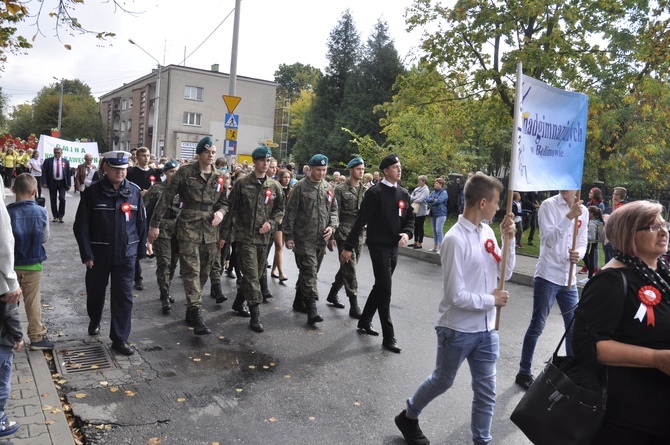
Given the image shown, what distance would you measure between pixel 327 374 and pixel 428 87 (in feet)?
61.0

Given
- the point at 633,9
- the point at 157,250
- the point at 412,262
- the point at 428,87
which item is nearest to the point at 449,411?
the point at 157,250

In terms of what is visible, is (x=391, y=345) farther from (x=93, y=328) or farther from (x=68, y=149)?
(x=68, y=149)

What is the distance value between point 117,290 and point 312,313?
2.47m

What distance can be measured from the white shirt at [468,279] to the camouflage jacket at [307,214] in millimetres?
3930

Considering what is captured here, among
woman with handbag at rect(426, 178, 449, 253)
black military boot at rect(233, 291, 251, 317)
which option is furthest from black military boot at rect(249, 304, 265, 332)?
woman with handbag at rect(426, 178, 449, 253)

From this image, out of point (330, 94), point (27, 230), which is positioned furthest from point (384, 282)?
point (330, 94)

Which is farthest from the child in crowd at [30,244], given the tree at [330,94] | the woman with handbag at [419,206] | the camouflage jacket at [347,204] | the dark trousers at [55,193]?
the tree at [330,94]

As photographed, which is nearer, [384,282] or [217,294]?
[384,282]

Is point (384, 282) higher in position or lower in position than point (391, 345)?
higher

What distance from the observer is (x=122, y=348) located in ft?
19.0

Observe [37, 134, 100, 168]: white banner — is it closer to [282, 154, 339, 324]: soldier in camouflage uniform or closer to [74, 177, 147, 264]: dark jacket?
[282, 154, 339, 324]: soldier in camouflage uniform

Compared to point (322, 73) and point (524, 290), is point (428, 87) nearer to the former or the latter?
point (524, 290)

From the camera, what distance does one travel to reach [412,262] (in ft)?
46.4

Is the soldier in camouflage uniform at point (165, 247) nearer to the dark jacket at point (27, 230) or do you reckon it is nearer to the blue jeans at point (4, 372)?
the dark jacket at point (27, 230)
